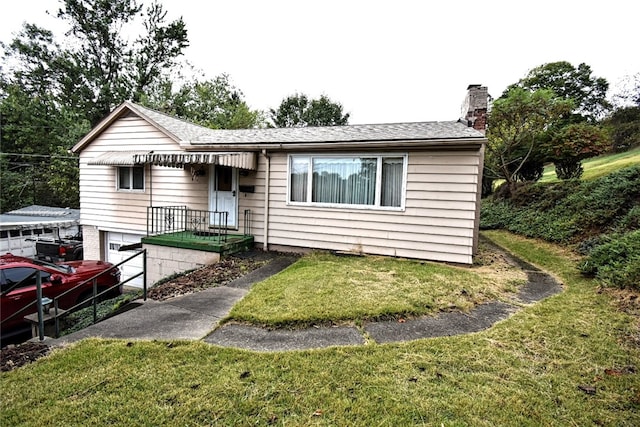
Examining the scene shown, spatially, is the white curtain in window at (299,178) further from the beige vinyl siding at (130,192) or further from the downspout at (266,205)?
the beige vinyl siding at (130,192)

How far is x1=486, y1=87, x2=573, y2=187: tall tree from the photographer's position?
1227cm

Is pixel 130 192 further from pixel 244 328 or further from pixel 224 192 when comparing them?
pixel 244 328

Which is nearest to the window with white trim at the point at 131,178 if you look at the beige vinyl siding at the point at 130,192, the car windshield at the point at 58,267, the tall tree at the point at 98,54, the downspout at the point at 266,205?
the beige vinyl siding at the point at 130,192

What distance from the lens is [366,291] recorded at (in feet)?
16.4

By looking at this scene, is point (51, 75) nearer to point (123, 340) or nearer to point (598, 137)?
point (123, 340)

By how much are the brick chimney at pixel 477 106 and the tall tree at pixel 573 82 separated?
2209 centimetres

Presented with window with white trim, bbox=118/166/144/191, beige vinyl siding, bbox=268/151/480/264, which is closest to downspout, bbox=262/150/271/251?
beige vinyl siding, bbox=268/151/480/264

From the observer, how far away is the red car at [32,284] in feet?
17.8

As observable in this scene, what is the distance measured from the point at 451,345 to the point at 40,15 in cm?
3169

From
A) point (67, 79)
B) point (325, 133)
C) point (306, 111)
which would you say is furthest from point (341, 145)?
point (306, 111)

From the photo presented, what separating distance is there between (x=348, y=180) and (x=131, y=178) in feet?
25.0

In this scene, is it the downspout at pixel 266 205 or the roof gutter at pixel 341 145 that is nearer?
the roof gutter at pixel 341 145

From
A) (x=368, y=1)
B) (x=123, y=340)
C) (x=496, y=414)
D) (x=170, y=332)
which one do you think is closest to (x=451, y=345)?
(x=496, y=414)

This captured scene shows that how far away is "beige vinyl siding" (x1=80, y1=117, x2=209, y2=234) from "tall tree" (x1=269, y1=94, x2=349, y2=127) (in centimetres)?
2378
